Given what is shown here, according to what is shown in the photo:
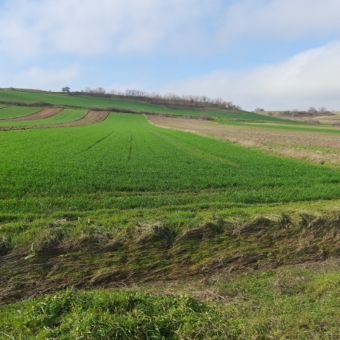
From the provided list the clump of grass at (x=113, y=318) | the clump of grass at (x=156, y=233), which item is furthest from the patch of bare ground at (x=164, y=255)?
the clump of grass at (x=113, y=318)

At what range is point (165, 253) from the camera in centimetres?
936

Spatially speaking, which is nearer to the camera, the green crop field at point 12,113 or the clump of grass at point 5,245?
the clump of grass at point 5,245

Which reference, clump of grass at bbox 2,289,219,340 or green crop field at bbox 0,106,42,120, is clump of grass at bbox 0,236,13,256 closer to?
clump of grass at bbox 2,289,219,340

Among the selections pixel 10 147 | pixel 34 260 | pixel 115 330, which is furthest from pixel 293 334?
pixel 10 147

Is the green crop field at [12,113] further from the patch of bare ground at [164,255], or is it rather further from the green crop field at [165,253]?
the patch of bare ground at [164,255]

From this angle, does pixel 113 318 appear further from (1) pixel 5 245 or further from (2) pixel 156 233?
(1) pixel 5 245

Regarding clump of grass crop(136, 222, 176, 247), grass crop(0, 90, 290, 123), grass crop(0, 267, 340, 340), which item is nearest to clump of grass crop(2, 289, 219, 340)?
grass crop(0, 267, 340, 340)

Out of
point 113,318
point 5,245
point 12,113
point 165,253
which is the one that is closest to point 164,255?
point 165,253

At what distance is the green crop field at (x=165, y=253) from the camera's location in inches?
217

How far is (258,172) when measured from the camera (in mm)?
18953

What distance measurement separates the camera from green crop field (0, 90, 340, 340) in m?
5.50

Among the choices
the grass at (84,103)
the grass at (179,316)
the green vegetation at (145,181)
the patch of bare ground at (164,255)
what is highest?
the grass at (84,103)

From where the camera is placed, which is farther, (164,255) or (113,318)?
(164,255)

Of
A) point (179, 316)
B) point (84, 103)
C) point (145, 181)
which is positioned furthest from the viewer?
point (84, 103)
